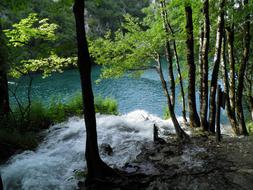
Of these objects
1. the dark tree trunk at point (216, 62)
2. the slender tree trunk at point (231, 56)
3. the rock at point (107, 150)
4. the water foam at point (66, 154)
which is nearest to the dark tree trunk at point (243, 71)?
the slender tree trunk at point (231, 56)

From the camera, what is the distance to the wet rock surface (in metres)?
5.58

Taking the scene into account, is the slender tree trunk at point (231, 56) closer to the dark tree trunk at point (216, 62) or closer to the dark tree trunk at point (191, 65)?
the dark tree trunk at point (216, 62)

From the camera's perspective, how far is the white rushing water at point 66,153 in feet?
21.6

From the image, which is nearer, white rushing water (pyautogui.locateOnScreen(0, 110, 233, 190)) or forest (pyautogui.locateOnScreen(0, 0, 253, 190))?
forest (pyautogui.locateOnScreen(0, 0, 253, 190))

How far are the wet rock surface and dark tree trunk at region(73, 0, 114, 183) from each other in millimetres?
267

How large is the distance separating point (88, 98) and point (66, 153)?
3.08 meters

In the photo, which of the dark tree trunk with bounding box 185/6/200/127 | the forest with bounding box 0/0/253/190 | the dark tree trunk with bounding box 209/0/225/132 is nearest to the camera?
the forest with bounding box 0/0/253/190

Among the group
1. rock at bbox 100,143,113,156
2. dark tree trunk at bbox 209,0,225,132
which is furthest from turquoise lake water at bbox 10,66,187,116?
rock at bbox 100,143,113,156

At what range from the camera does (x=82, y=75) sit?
5.52 metres

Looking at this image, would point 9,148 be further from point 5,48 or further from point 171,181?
point 171,181

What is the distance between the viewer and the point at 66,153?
8.16 meters

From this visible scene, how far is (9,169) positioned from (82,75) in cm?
322

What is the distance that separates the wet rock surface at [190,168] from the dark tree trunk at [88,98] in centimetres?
27

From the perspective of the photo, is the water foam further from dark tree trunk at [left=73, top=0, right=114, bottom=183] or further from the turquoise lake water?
the turquoise lake water
